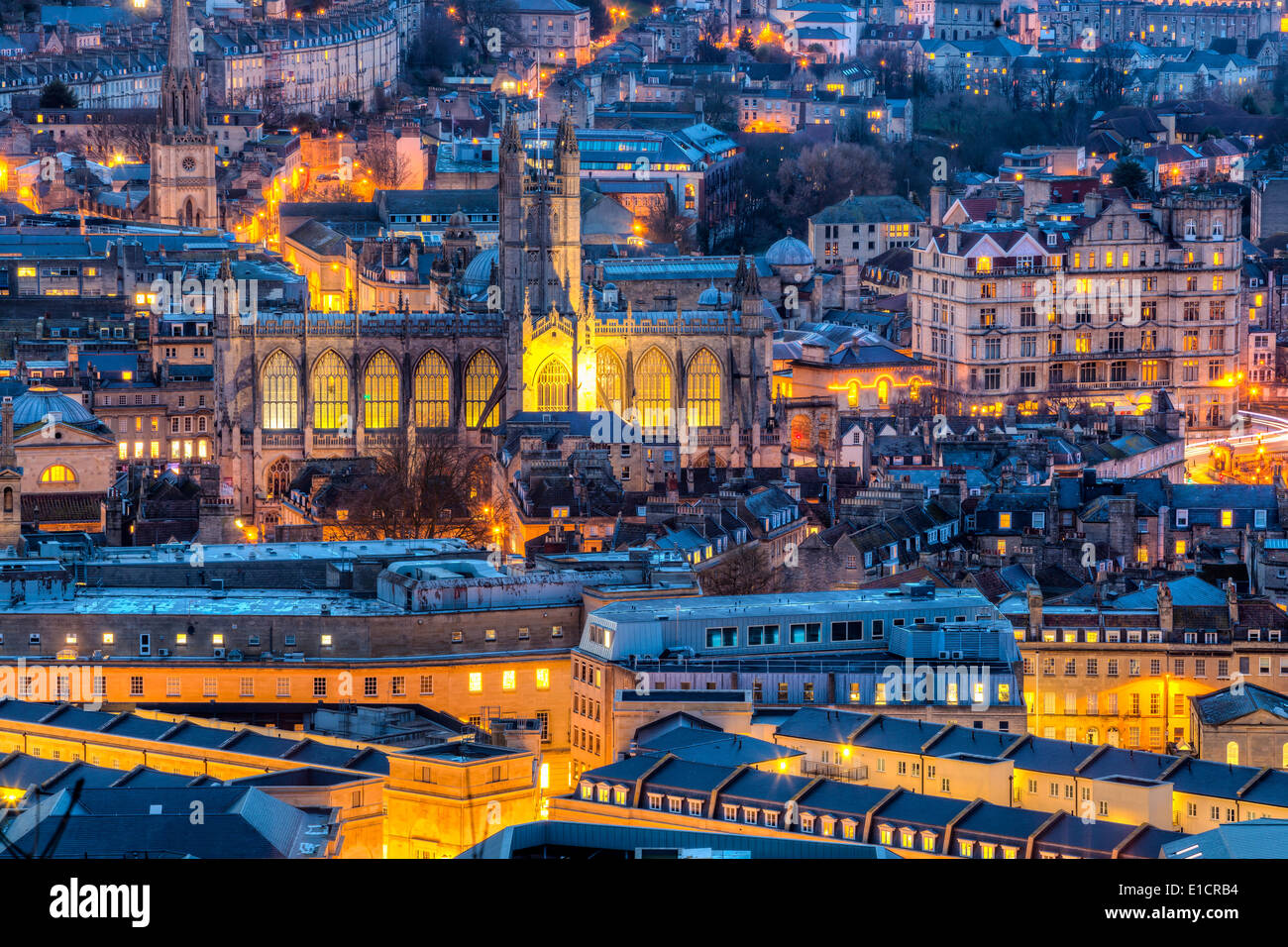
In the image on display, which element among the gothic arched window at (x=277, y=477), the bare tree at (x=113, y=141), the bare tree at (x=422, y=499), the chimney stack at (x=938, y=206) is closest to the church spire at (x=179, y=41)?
the bare tree at (x=113, y=141)

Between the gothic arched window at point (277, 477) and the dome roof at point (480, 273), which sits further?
the dome roof at point (480, 273)

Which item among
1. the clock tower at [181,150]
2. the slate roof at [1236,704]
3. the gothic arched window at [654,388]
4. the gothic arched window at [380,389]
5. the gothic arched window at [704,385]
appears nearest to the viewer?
the slate roof at [1236,704]

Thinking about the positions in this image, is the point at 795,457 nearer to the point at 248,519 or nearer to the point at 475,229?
the point at 248,519

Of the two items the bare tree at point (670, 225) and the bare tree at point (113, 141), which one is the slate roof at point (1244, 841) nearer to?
the bare tree at point (670, 225)

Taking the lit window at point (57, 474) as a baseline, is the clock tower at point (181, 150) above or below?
above

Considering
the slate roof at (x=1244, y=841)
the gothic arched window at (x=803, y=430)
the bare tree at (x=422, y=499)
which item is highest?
the slate roof at (x=1244, y=841)
